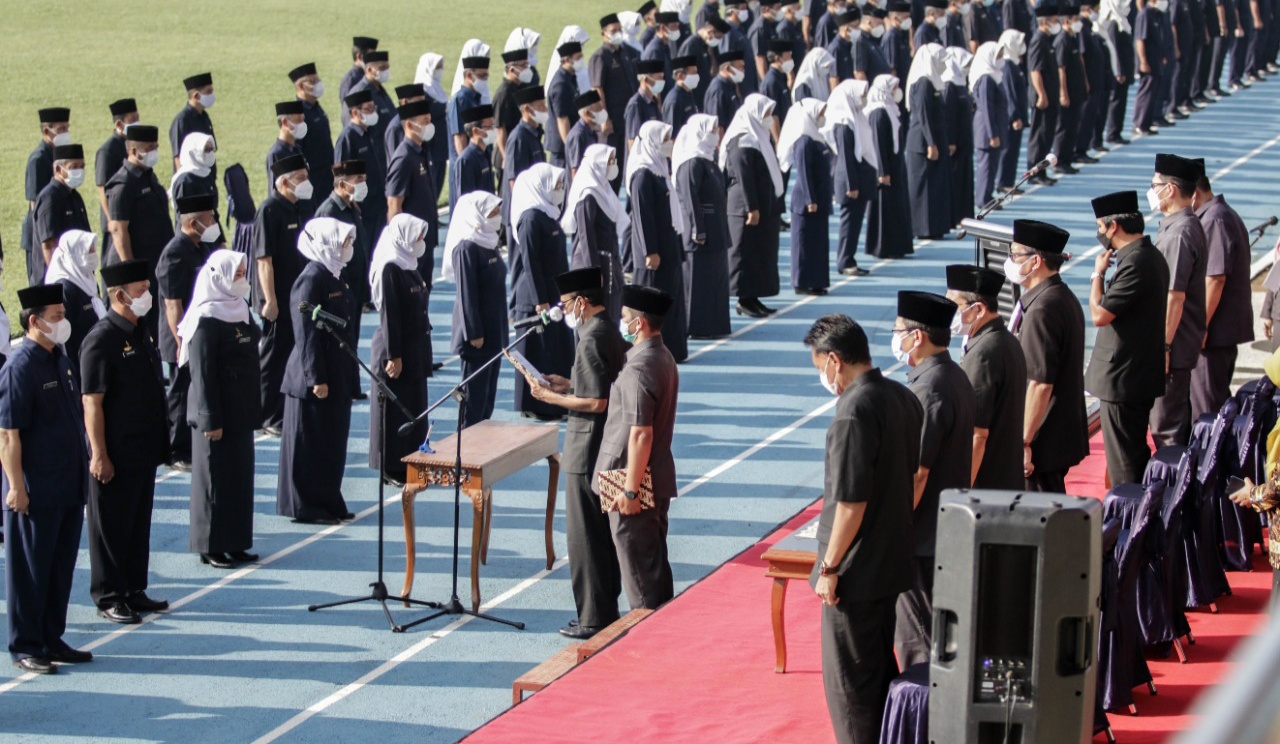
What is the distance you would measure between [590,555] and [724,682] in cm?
143

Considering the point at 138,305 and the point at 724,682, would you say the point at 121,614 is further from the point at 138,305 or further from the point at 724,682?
the point at 724,682

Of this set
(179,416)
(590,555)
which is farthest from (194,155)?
(590,555)

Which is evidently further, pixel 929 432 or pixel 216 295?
pixel 216 295

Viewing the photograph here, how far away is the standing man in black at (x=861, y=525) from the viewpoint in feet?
18.6

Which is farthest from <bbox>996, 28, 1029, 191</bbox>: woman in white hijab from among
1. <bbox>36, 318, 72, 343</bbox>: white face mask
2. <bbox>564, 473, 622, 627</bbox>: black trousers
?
<bbox>36, 318, 72, 343</bbox>: white face mask

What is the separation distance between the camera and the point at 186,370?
10.9 metres

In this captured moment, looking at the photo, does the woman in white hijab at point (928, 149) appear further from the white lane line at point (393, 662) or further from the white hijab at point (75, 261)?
the white hijab at point (75, 261)

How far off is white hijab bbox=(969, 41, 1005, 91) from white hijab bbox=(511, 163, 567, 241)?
8.70m

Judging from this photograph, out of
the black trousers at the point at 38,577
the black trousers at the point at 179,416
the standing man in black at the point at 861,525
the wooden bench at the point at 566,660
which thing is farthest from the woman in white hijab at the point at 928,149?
the standing man in black at the point at 861,525

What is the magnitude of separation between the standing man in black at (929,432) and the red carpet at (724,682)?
58 cm

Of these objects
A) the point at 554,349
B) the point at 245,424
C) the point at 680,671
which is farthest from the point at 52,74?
the point at 680,671

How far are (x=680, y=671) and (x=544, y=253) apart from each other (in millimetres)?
5094

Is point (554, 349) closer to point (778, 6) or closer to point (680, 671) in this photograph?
point (680, 671)

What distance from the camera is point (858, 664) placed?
5.83 m
